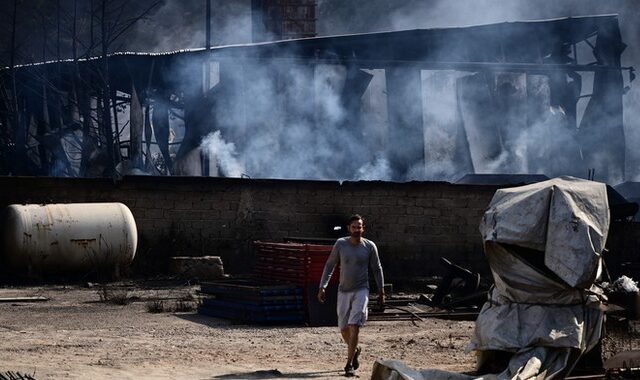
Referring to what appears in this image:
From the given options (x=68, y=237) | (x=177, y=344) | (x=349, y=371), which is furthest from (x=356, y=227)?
(x=68, y=237)

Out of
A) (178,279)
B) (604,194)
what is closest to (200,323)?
(178,279)

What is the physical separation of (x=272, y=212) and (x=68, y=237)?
426 centimetres

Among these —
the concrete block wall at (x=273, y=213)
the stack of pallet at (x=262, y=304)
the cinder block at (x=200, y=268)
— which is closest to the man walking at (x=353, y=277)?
the stack of pallet at (x=262, y=304)

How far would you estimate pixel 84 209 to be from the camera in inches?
787

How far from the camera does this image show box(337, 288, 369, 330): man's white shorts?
440 inches

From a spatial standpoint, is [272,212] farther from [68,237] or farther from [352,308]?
[352,308]

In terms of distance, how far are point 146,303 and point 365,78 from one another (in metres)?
17.0

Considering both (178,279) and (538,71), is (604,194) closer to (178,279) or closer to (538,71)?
(178,279)

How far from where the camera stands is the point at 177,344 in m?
12.7

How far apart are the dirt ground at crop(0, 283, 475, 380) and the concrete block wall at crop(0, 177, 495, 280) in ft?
12.5

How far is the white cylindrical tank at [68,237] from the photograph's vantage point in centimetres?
1933

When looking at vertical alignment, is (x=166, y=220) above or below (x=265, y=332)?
above

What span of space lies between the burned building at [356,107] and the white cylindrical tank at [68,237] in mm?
11305

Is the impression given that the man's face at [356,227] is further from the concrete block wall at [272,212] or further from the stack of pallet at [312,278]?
the concrete block wall at [272,212]
